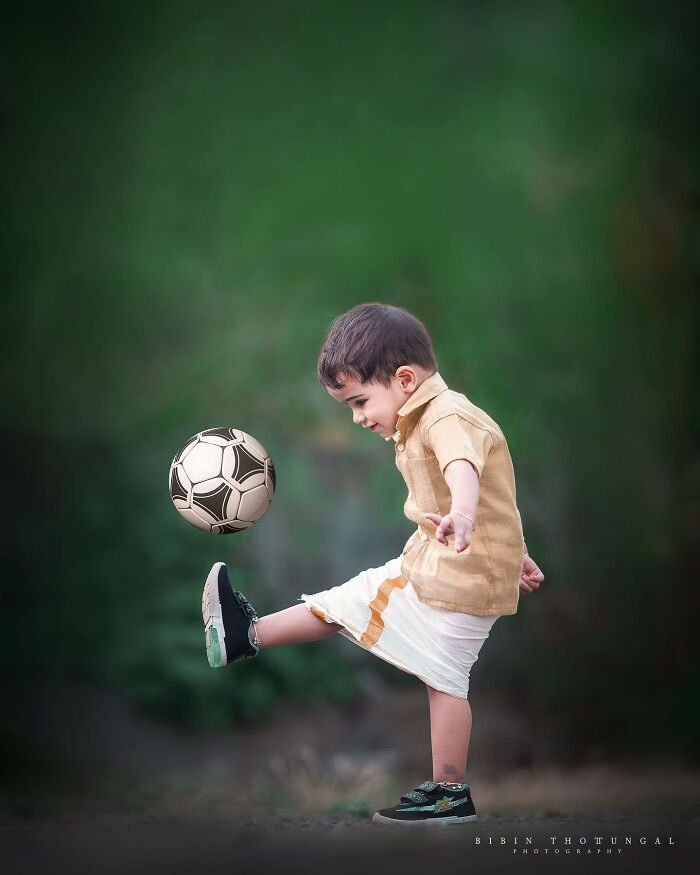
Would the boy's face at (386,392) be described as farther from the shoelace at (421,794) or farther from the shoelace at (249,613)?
the shoelace at (421,794)

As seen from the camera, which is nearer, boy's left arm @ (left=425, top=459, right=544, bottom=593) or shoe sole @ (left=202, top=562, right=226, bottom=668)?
boy's left arm @ (left=425, top=459, right=544, bottom=593)

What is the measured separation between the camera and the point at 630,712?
131 inches

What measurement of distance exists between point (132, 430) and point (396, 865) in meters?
1.66

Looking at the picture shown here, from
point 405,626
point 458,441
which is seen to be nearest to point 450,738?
point 405,626

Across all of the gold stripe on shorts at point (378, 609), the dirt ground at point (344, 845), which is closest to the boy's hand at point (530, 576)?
the gold stripe on shorts at point (378, 609)

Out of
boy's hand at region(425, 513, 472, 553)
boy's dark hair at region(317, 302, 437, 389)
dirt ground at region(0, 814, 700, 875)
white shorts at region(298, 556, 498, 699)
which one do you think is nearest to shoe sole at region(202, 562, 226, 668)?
white shorts at region(298, 556, 498, 699)

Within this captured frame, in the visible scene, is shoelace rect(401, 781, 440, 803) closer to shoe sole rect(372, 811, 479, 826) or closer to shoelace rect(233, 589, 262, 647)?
shoe sole rect(372, 811, 479, 826)

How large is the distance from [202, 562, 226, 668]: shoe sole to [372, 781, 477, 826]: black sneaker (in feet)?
1.62

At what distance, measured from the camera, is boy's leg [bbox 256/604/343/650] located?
258cm

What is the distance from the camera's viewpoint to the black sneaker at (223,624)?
2.50 metres

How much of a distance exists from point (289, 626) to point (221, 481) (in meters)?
0.37

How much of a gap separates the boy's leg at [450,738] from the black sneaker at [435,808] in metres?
0.02

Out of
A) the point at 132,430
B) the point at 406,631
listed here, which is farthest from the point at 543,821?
the point at 132,430

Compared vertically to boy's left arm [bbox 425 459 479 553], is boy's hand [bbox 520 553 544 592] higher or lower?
higher
